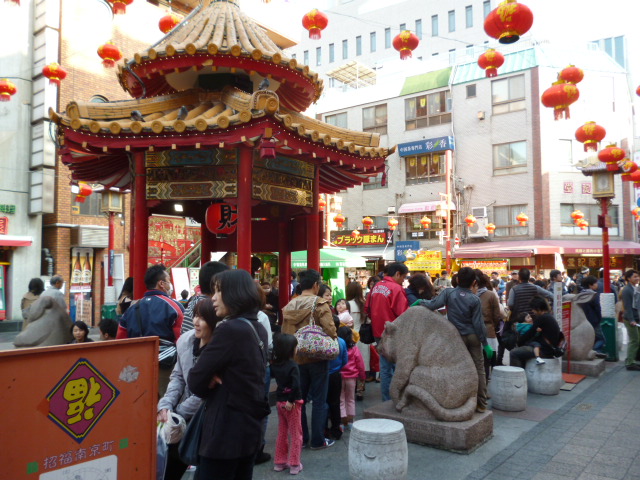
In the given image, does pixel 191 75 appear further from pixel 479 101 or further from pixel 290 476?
pixel 479 101

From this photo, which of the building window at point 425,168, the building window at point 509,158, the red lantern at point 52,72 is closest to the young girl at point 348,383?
the red lantern at point 52,72

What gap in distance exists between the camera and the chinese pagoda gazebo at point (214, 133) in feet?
19.1

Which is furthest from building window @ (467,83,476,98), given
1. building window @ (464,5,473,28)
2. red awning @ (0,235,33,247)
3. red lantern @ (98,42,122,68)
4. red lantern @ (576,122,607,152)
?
red awning @ (0,235,33,247)

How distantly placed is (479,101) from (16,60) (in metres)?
23.5

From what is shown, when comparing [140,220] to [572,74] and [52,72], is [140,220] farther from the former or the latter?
[572,74]

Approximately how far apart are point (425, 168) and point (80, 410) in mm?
29718

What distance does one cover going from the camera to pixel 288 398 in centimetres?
461

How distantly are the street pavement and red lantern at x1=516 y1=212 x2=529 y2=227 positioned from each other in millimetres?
19275

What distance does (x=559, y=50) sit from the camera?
90.7 ft

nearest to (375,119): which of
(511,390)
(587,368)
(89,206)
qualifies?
(89,206)

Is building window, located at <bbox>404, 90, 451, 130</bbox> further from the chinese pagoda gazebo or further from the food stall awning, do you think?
the chinese pagoda gazebo

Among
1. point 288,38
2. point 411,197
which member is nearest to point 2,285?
point 288,38

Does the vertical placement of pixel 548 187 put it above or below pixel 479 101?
below

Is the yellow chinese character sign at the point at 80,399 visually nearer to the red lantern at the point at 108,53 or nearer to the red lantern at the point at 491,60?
the red lantern at the point at 491,60
